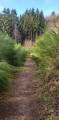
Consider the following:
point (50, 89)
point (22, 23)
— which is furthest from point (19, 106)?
point (22, 23)

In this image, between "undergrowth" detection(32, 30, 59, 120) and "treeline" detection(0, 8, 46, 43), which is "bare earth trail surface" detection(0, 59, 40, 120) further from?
"treeline" detection(0, 8, 46, 43)

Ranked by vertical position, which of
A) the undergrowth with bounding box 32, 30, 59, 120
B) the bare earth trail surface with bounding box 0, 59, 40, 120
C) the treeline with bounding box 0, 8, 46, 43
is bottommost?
the bare earth trail surface with bounding box 0, 59, 40, 120

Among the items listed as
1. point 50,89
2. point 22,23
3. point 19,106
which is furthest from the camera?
point 22,23

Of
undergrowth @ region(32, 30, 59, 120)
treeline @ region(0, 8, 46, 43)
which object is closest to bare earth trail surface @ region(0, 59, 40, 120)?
undergrowth @ region(32, 30, 59, 120)

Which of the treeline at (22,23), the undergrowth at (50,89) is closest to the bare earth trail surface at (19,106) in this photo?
the undergrowth at (50,89)

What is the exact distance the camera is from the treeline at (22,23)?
1198 inches

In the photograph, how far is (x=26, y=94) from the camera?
14.0 ft

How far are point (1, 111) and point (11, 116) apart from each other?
1.25 ft

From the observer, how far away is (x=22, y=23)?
34.4 m

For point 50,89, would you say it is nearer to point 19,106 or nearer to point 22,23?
point 19,106

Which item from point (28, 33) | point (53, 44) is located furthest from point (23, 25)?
point (53, 44)

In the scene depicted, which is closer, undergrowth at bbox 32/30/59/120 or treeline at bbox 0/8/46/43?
undergrowth at bbox 32/30/59/120

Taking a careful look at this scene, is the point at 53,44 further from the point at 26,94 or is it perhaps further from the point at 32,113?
the point at 32,113

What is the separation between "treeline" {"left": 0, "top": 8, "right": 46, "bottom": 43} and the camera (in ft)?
99.9
